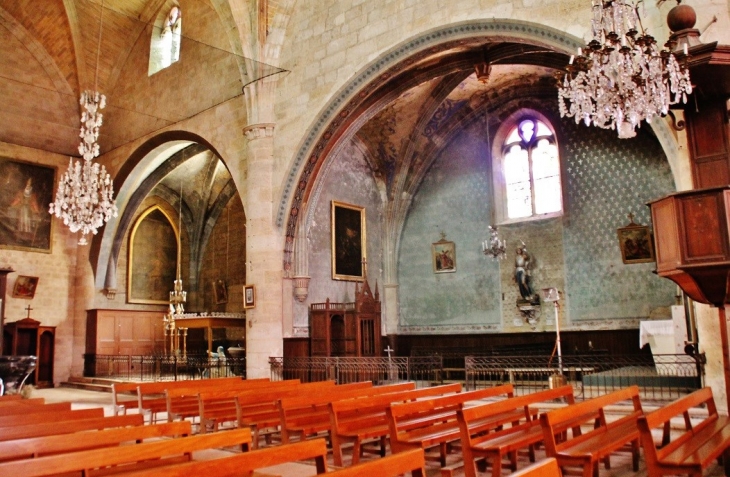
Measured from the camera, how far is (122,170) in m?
18.4

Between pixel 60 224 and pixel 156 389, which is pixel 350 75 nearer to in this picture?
pixel 156 389

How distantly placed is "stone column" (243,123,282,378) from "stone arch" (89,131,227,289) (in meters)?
5.08

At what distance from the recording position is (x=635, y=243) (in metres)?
13.9

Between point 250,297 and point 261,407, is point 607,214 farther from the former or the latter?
point 261,407

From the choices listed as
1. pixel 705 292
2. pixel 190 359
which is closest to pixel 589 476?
pixel 705 292

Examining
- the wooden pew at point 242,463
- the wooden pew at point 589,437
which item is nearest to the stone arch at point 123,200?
the wooden pew at point 589,437

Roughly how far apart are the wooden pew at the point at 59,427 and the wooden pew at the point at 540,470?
11.9 ft

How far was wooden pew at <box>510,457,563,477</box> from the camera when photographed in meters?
2.43

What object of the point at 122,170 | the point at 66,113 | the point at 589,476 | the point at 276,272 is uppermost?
the point at 66,113

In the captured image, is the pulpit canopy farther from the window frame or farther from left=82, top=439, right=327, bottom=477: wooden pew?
the window frame

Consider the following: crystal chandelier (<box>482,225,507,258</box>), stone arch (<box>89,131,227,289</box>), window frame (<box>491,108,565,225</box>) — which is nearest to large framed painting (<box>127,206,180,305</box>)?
stone arch (<box>89,131,227,289</box>)

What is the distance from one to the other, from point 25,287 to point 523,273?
540 inches

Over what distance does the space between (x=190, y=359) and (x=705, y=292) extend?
1319 cm

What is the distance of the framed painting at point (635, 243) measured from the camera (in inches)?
537
